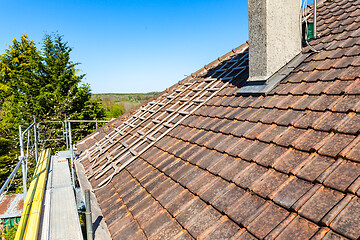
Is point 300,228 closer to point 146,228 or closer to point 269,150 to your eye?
point 269,150

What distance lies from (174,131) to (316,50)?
275 centimetres

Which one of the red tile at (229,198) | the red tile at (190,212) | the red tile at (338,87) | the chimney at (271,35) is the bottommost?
the red tile at (190,212)

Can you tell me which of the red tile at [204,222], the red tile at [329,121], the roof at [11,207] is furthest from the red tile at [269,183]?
the roof at [11,207]

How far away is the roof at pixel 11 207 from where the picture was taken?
30.7 feet

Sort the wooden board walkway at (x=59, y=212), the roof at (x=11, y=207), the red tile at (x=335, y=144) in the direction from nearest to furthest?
the red tile at (x=335, y=144) → the wooden board walkway at (x=59, y=212) → the roof at (x=11, y=207)

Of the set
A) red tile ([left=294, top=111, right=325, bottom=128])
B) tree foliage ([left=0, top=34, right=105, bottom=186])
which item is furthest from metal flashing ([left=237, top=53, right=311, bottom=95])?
tree foliage ([left=0, top=34, right=105, bottom=186])

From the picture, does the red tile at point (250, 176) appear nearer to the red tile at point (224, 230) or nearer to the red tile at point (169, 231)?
the red tile at point (224, 230)

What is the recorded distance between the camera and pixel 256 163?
240 cm

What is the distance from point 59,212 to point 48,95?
14598mm

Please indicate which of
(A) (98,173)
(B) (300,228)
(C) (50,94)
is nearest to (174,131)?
(A) (98,173)

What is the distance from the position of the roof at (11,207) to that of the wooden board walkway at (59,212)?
4.40 m

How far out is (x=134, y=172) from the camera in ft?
12.5

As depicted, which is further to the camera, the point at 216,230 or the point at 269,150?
the point at 269,150

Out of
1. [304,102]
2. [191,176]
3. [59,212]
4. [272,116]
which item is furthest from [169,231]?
[59,212]
